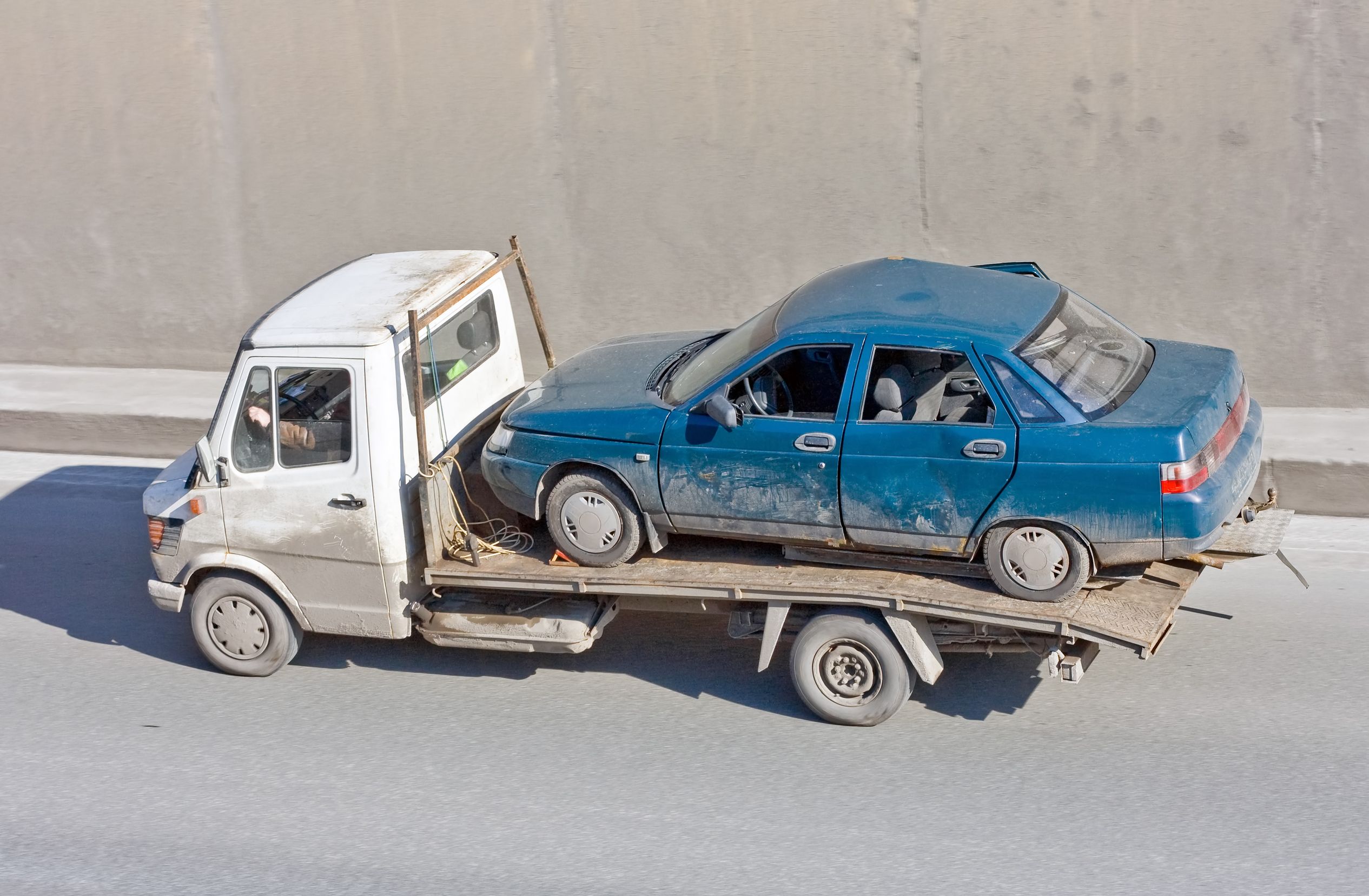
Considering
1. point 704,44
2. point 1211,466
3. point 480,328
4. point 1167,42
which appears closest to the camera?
point 1211,466

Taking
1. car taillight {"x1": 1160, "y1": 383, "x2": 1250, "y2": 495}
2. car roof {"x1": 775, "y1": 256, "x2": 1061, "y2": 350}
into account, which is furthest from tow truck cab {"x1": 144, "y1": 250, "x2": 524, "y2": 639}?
car taillight {"x1": 1160, "y1": 383, "x2": 1250, "y2": 495}

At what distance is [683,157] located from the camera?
10.9 meters

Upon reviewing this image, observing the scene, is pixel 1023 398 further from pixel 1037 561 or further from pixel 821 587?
pixel 821 587

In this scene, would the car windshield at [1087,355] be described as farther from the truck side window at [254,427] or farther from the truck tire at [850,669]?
the truck side window at [254,427]

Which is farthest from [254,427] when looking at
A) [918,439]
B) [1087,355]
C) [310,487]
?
[1087,355]

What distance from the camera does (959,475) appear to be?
591 cm

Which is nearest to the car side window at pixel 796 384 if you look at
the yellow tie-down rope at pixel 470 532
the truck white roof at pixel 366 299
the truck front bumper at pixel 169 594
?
the yellow tie-down rope at pixel 470 532

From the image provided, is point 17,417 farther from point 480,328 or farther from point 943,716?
point 943,716

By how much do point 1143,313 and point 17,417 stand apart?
9.16m

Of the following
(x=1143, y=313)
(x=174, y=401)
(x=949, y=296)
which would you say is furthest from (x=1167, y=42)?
(x=174, y=401)

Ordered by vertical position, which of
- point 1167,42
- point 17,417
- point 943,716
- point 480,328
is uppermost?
point 1167,42

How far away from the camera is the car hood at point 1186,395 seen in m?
5.72

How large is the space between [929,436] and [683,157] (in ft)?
18.1

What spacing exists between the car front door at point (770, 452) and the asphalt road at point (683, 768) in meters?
1.03
